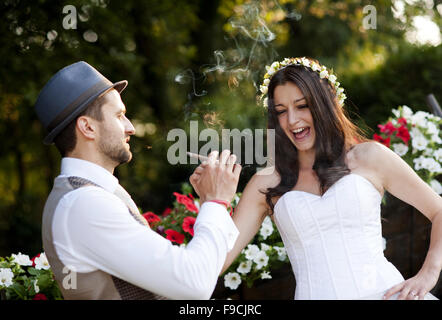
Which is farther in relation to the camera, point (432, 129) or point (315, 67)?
point (432, 129)

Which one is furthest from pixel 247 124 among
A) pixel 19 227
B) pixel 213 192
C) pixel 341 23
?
pixel 341 23

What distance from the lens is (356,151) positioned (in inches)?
106

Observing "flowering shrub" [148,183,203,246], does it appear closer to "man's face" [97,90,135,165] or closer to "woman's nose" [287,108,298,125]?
"woman's nose" [287,108,298,125]

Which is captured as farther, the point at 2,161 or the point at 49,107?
the point at 2,161

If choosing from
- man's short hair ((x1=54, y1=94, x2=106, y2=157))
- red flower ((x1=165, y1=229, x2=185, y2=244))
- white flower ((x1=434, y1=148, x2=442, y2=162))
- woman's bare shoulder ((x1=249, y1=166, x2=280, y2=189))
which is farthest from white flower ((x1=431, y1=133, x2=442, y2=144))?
man's short hair ((x1=54, y1=94, x2=106, y2=157))

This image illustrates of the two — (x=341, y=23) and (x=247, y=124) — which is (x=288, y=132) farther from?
(x=341, y=23)

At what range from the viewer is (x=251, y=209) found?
9.02 feet

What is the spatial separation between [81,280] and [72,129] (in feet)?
2.11

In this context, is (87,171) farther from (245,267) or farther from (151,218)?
(245,267)

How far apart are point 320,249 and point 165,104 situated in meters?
6.89

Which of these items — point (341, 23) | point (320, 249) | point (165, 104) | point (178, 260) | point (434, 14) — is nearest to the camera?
point (178, 260)

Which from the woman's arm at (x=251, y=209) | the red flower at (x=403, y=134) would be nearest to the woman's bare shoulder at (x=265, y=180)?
the woman's arm at (x=251, y=209)

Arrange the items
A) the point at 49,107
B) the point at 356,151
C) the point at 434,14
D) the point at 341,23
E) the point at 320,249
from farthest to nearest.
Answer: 1. the point at 341,23
2. the point at 434,14
3. the point at 356,151
4. the point at 320,249
5. the point at 49,107

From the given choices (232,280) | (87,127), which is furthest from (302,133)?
(87,127)
